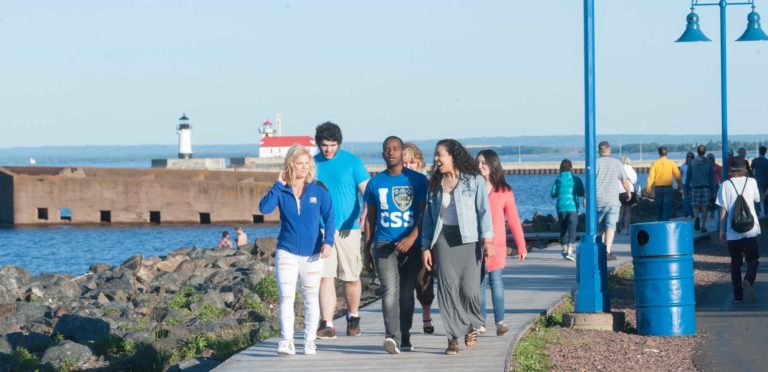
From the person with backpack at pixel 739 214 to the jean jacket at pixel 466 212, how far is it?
5030 millimetres

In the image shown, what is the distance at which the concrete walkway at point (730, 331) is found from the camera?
35.1 feet

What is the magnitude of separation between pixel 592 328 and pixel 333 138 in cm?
336

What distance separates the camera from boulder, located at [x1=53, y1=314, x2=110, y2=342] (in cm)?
1503

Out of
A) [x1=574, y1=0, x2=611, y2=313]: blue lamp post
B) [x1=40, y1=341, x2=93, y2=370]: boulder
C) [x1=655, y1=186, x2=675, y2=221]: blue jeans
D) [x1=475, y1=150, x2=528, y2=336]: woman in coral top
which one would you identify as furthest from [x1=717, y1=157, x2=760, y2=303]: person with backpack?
[x1=655, y1=186, x2=675, y2=221]: blue jeans

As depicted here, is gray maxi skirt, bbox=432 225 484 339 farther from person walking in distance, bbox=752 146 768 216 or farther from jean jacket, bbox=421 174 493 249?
person walking in distance, bbox=752 146 768 216

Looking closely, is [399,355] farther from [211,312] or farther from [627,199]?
[627,199]

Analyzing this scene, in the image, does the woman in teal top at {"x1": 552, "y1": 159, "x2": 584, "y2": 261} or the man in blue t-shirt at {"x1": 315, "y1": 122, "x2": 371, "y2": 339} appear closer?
the man in blue t-shirt at {"x1": 315, "y1": 122, "x2": 371, "y2": 339}

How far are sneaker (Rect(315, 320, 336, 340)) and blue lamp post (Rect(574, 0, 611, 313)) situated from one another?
103 inches

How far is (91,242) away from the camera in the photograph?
165 feet

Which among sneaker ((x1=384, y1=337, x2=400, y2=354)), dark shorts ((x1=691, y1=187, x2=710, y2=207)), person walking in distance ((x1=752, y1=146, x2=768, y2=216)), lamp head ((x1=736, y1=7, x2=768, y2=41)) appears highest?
lamp head ((x1=736, y1=7, x2=768, y2=41))

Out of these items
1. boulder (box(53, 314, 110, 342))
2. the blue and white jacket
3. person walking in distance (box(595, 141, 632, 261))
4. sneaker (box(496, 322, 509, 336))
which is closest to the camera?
the blue and white jacket

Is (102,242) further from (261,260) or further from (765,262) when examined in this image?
(765,262)

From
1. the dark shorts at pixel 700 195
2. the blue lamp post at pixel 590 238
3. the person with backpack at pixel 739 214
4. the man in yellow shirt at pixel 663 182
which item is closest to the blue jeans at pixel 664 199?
the man in yellow shirt at pixel 663 182

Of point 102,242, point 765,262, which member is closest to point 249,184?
point 102,242
